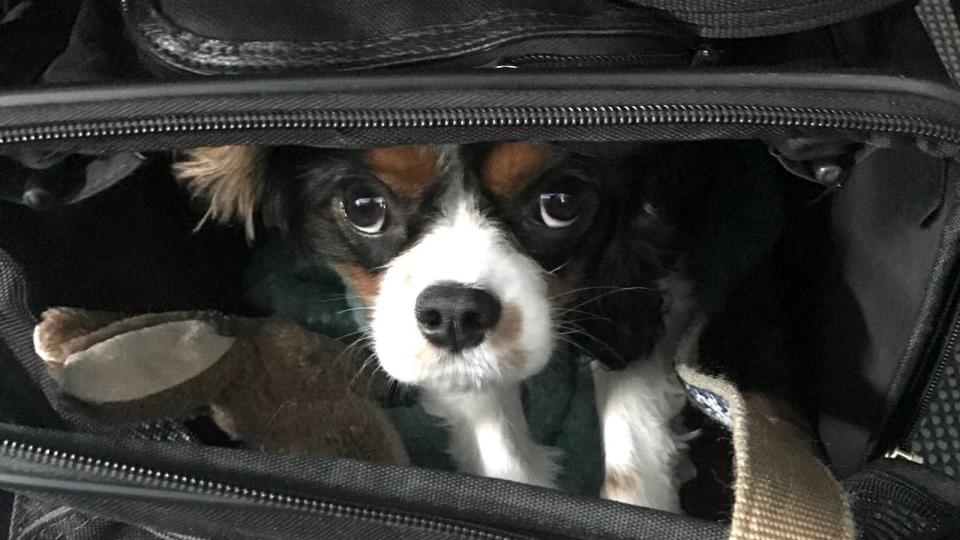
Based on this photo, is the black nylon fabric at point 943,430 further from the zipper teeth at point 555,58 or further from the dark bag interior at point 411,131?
the zipper teeth at point 555,58

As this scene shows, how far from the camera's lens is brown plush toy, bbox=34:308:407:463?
872 mm

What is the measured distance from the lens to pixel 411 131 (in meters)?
0.75

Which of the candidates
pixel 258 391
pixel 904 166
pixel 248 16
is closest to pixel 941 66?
pixel 904 166

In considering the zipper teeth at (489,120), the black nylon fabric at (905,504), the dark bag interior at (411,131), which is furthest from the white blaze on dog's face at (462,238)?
the black nylon fabric at (905,504)

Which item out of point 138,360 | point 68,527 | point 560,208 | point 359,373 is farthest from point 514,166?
point 68,527

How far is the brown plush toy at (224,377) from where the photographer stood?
0.87 meters

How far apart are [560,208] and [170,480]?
1.54 ft

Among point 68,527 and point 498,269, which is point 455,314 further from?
point 68,527

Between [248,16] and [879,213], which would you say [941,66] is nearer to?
[879,213]

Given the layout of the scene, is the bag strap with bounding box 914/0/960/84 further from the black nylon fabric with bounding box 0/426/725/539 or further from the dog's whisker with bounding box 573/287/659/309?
the black nylon fabric with bounding box 0/426/725/539

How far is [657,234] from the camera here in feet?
3.59

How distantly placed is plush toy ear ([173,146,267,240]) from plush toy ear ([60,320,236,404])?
0.18 metres

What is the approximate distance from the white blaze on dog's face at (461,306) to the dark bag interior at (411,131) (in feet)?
0.51

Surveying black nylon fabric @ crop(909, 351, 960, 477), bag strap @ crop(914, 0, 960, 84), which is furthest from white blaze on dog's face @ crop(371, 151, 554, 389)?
bag strap @ crop(914, 0, 960, 84)
